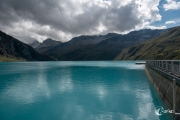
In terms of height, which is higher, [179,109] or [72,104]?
[179,109]

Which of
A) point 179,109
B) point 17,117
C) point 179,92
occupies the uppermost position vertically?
point 179,92

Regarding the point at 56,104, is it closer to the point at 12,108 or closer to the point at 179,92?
the point at 12,108

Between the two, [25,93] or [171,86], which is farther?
[25,93]

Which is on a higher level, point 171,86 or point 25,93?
point 171,86

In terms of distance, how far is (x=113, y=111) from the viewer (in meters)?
23.7

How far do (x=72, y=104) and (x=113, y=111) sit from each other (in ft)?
25.1

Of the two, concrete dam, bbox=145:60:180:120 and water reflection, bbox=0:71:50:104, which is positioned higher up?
concrete dam, bbox=145:60:180:120

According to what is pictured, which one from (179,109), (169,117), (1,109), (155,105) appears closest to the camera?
(179,109)

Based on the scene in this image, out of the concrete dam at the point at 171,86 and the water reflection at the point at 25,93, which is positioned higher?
the concrete dam at the point at 171,86

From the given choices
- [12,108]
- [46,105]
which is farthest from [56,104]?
[12,108]

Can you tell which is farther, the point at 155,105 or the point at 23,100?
the point at 23,100

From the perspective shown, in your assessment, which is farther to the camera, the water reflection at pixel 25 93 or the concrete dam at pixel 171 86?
the water reflection at pixel 25 93

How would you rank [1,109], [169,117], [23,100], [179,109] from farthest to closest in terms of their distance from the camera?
[23,100] → [1,109] → [169,117] → [179,109]

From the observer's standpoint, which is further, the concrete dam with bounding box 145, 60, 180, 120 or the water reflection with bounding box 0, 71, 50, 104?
the water reflection with bounding box 0, 71, 50, 104
